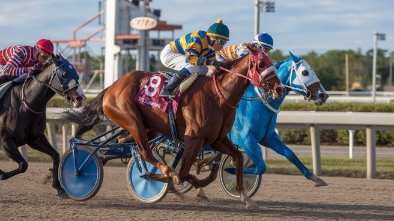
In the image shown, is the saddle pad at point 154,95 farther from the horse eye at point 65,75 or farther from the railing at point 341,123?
the railing at point 341,123

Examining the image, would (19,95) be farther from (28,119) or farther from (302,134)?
(302,134)

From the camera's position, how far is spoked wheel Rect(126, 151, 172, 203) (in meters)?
8.70

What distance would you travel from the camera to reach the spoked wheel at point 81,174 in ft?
29.1

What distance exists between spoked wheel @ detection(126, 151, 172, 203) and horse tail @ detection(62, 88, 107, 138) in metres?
0.66

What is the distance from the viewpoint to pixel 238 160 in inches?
332

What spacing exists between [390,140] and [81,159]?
35.7 feet

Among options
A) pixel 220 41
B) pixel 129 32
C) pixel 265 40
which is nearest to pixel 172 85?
pixel 220 41

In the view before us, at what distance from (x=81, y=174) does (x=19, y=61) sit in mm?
1527

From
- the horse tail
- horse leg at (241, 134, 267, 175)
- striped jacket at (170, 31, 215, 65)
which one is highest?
striped jacket at (170, 31, 215, 65)

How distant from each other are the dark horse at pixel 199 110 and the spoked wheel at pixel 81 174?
0.56 meters

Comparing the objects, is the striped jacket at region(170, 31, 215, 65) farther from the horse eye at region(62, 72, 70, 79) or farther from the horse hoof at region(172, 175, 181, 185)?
the horse eye at region(62, 72, 70, 79)

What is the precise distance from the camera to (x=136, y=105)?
857cm

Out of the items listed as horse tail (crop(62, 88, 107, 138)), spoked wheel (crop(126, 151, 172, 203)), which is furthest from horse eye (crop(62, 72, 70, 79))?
spoked wheel (crop(126, 151, 172, 203))

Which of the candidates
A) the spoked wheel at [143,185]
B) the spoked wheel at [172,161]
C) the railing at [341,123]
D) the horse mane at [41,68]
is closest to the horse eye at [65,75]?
the horse mane at [41,68]
